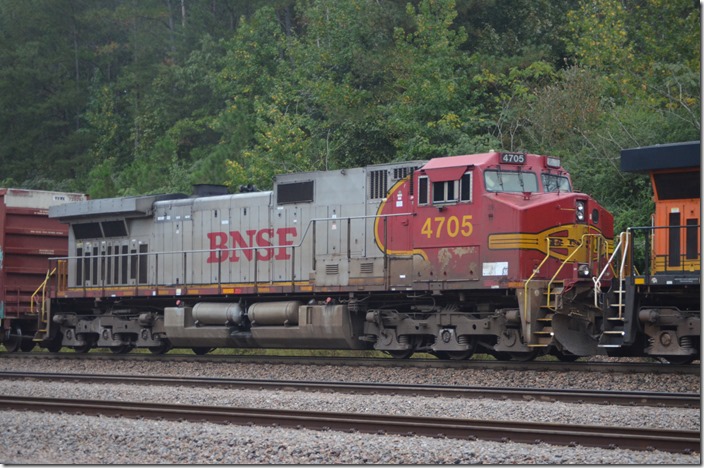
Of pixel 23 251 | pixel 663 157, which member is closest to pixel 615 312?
pixel 663 157

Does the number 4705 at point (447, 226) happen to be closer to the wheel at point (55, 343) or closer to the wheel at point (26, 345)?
the wheel at point (55, 343)

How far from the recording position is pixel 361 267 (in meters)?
16.6

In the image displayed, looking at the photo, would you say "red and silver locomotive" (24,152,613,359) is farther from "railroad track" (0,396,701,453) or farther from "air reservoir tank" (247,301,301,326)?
"railroad track" (0,396,701,453)

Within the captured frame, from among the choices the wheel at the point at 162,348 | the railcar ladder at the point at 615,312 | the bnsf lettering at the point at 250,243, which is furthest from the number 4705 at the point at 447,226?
the wheel at the point at 162,348

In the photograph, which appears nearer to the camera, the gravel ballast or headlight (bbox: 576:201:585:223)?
the gravel ballast

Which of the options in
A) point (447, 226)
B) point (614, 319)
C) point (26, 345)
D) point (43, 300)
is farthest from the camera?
point (26, 345)

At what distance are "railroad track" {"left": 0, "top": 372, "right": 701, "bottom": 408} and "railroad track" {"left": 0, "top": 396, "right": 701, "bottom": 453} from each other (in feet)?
7.20

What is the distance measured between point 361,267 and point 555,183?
356cm

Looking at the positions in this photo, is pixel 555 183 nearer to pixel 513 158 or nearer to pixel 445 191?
pixel 513 158

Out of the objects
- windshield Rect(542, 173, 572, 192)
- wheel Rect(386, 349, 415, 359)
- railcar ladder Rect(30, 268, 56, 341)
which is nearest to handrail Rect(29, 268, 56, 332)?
railcar ladder Rect(30, 268, 56, 341)

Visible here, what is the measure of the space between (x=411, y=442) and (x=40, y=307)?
579 inches

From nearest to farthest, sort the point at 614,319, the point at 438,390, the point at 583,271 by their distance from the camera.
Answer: the point at 438,390, the point at 614,319, the point at 583,271

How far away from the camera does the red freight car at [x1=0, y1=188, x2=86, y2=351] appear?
840 inches

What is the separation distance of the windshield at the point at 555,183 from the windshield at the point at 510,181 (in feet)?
0.82
